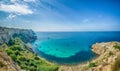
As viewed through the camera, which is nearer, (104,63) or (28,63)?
(104,63)

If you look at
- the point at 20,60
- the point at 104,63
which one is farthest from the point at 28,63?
the point at 104,63

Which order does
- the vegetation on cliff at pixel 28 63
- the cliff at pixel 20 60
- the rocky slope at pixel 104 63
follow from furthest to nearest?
the vegetation on cliff at pixel 28 63, the cliff at pixel 20 60, the rocky slope at pixel 104 63

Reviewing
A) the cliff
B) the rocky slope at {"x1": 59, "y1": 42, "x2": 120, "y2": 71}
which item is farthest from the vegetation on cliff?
the rocky slope at {"x1": 59, "y1": 42, "x2": 120, "y2": 71}

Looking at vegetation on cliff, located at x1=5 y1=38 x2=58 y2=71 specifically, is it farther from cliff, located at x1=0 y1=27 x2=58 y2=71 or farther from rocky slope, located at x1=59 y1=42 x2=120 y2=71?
rocky slope, located at x1=59 y1=42 x2=120 y2=71

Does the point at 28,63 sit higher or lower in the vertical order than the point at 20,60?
lower

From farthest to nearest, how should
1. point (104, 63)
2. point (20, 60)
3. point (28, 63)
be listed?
point (20, 60) → point (28, 63) → point (104, 63)

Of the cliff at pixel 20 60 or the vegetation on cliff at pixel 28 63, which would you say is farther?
the vegetation on cliff at pixel 28 63

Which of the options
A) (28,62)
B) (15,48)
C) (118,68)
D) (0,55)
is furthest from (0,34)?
(118,68)

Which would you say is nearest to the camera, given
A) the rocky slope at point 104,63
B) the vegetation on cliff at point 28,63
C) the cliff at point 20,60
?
the rocky slope at point 104,63

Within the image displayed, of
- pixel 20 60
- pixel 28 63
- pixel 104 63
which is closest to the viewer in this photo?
pixel 104 63

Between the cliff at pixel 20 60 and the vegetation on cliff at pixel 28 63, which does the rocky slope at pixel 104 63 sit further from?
the cliff at pixel 20 60

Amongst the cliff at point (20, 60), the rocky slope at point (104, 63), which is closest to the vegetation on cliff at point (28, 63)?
the cliff at point (20, 60)

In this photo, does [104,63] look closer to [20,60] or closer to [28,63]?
[28,63]
